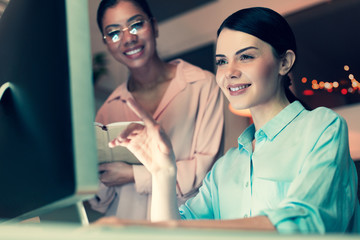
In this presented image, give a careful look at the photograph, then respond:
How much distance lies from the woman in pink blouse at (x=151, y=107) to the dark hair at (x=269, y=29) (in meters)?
0.35

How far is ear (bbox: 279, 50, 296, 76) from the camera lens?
1022 millimetres

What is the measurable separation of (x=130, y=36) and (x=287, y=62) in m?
0.58

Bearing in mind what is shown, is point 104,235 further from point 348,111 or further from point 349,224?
point 348,111

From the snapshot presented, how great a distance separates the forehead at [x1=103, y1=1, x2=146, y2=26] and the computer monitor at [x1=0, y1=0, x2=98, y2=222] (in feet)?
2.31

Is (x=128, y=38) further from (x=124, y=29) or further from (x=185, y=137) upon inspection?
(x=185, y=137)

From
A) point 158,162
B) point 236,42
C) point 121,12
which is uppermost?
point 121,12

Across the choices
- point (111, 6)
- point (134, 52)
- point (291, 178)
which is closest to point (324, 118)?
point (291, 178)

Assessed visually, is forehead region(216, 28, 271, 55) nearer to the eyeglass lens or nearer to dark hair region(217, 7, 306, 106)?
dark hair region(217, 7, 306, 106)

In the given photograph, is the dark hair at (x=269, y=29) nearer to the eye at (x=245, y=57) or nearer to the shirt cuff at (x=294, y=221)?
the eye at (x=245, y=57)

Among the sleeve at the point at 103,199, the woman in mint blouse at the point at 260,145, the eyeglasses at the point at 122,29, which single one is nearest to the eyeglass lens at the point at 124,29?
the eyeglasses at the point at 122,29

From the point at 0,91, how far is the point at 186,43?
1193 millimetres

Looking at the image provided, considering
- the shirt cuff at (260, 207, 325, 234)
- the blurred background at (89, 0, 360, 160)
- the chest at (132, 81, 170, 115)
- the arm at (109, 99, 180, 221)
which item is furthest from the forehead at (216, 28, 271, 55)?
the shirt cuff at (260, 207, 325, 234)

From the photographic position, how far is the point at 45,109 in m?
0.53

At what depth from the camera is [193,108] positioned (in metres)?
1.34
